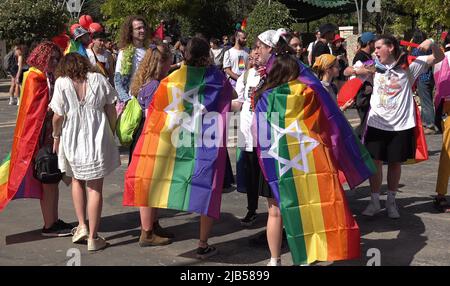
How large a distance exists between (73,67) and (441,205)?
11.6 feet

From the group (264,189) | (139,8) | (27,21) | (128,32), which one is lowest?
(264,189)

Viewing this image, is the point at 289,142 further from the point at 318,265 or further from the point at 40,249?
the point at 40,249

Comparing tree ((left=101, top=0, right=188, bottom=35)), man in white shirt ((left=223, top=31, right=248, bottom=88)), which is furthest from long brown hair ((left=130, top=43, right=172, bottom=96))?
tree ((left=101, top=0, right=188, bottom=35))

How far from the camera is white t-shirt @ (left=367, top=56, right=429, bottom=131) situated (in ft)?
19.9

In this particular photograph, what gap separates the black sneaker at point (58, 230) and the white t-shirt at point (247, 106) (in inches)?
64.3

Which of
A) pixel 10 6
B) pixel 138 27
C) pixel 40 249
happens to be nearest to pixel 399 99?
pixel 138 27

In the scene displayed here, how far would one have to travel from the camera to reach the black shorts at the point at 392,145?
6.11 meters

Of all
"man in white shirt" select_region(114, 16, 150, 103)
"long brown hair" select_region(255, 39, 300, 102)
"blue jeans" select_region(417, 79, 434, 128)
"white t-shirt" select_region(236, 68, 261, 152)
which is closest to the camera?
"long brown hair" select_region(255, 39, 300, 102)

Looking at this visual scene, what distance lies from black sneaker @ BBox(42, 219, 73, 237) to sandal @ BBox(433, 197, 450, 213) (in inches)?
130

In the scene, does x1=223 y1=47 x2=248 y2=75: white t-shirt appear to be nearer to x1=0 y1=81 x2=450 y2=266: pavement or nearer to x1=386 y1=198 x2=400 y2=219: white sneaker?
x1=0 y1=81 x2=450 y2=266: pavement

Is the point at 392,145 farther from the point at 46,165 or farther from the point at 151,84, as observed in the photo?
the point at 46,165

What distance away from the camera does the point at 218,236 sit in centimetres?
586

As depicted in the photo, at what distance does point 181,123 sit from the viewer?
16.7 ft

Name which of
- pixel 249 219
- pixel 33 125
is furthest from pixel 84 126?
pixel 249 219
